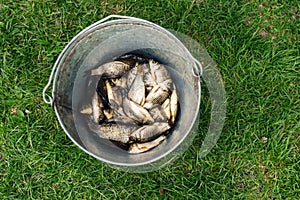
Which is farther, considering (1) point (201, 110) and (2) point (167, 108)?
(1) point (201, 110)

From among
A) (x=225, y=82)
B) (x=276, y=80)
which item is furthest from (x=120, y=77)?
(x=276, y=80)

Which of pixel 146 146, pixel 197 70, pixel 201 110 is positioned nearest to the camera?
pixel 197 70

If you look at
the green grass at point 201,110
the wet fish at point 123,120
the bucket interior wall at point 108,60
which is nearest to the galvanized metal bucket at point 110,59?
the bucket interior wall at point 108,60

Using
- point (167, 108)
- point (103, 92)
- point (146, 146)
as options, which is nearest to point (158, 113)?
point (167, 108)

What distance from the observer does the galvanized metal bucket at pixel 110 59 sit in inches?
64.1

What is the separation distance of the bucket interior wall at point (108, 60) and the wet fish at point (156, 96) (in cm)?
7

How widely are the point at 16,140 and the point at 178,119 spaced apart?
2.61 ft

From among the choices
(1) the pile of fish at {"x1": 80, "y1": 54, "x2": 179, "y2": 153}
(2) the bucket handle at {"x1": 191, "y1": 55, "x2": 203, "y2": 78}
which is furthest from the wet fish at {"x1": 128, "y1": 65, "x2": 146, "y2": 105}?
(2) the bucket handle at {"x1": 191, "y1": 55, "x2": 203, "y2": 78}

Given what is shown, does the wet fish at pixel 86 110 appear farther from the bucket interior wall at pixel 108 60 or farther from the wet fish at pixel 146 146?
the wet fish at pixel 146 146

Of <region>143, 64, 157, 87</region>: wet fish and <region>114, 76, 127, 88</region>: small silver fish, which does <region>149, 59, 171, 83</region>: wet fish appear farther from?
<region>114, 76, 127, 88</region>: small silver fish

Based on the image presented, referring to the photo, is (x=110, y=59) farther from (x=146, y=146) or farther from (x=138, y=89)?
(x=146, y=146)

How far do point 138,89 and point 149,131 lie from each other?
7.7 inches

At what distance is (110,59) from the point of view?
1845 millimetres

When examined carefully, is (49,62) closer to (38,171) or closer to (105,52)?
(105,52)
